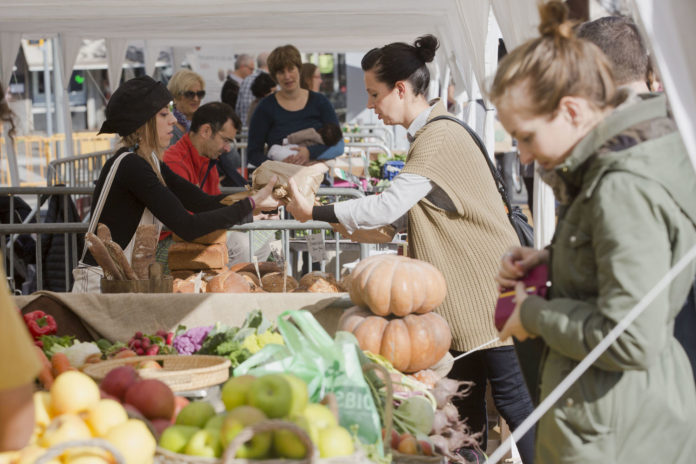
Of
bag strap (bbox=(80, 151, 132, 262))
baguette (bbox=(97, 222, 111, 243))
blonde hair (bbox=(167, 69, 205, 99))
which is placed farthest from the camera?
blonde hair (bbox=(167, 69, 205, 99))

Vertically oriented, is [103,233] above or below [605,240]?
below

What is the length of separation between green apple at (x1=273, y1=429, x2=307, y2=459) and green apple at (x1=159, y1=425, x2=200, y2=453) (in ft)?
0.75

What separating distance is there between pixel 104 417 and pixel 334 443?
523mm

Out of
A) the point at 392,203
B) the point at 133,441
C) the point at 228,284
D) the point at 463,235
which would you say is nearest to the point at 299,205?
the point at 392,203

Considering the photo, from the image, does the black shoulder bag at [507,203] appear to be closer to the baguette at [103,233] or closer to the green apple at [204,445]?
the baguette at [103,233]

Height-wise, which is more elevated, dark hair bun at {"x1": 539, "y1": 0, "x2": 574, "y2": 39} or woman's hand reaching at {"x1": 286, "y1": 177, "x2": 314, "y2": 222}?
dark hair bun at {"x1": 539, "y1": 0, "x2": 574, "y2": 39}

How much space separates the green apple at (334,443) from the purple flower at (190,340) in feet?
4.15

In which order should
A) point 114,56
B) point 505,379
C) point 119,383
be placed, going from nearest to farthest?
point 119,383
point 505,379
point 114,56

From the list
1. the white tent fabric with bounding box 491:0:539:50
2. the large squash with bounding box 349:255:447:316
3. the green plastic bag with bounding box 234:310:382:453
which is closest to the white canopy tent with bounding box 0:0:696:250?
the white tent fabric with bounding box 491:0:539:50

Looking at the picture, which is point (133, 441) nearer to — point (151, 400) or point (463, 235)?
point (151, 400)

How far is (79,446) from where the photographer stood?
1713mm

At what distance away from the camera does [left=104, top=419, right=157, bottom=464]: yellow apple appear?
5.91ft

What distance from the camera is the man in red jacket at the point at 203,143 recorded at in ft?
18.2

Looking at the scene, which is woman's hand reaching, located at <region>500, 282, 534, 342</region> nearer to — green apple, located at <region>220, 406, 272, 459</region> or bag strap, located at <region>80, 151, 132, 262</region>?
green apple, located at <region>220, 406, 272, 459</region>
